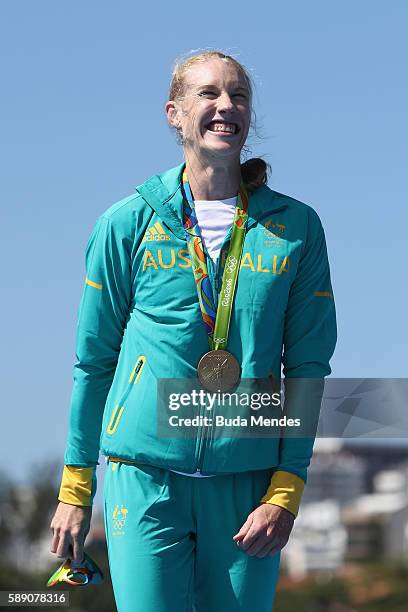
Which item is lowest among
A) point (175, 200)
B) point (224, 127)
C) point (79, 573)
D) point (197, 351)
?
point (79, 573)

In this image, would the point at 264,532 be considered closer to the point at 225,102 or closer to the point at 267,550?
the point at 267,550

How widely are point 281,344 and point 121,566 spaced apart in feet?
3.02

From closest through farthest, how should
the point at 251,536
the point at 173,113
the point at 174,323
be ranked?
the point at 251,536
the point at 174,323
the point at 173,113

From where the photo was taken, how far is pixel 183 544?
4.36 metres

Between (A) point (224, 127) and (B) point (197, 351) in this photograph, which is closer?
(B) point (197, 351)

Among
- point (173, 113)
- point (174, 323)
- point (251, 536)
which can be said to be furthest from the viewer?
point (173, 113)

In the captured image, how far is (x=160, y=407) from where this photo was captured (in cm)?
432

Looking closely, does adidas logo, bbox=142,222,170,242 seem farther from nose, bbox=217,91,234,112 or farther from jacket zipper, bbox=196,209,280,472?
nose, bbox=217,91,234,112

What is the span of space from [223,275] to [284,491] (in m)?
0.75

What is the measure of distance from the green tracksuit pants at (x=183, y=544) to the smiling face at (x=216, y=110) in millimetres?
1112

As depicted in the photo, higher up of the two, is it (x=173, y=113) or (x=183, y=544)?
(x=173, y=113)

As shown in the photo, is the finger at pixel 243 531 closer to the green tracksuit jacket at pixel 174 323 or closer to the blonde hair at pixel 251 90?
the green tracksuit jacket at pixel 174 323

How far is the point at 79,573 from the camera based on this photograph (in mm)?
4500

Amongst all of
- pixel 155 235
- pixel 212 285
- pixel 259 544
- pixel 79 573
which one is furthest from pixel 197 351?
pixel 79 573
